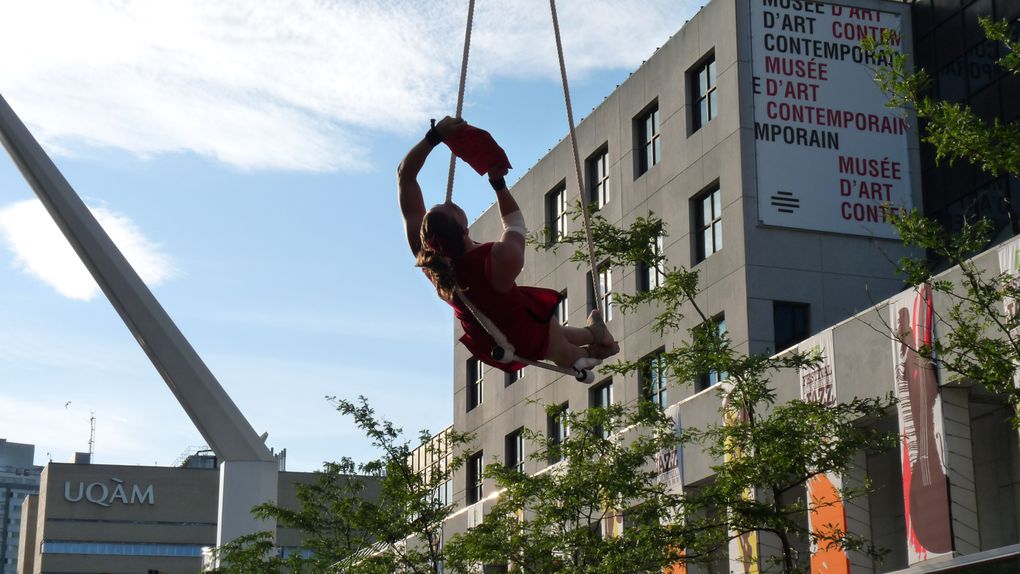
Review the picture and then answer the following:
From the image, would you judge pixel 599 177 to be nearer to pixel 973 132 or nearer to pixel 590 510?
pixel 590 510

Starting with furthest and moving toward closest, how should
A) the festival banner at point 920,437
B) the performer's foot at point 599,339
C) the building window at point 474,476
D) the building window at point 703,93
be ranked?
the building window at point 474,476 < the building window at point 703,93 < the festival banner at point 920,437 < the performer's foot at point 599,339

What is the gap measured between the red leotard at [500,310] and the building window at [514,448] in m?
33.4

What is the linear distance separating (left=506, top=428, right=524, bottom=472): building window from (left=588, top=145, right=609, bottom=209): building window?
7.41m

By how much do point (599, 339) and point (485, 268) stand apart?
1.09m

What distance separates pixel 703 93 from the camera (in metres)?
34.2

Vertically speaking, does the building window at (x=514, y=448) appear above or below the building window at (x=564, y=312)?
below

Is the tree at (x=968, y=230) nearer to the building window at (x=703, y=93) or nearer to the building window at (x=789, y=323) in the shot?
Result: the building window at (x=789, y=323)

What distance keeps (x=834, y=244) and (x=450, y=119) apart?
80.0 feet

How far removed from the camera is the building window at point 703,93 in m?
33.7

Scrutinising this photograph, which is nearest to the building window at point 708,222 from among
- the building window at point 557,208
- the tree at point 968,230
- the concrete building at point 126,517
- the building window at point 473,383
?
the building window at point 557,208

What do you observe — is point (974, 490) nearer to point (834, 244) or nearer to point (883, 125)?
point (834, 244)

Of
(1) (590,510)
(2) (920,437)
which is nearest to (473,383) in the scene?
(1) (590,510)

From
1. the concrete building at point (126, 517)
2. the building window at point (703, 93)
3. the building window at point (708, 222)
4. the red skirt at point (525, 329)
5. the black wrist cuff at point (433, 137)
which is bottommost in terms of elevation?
the red skirt at point (525, 329)

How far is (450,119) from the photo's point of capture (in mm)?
8812
